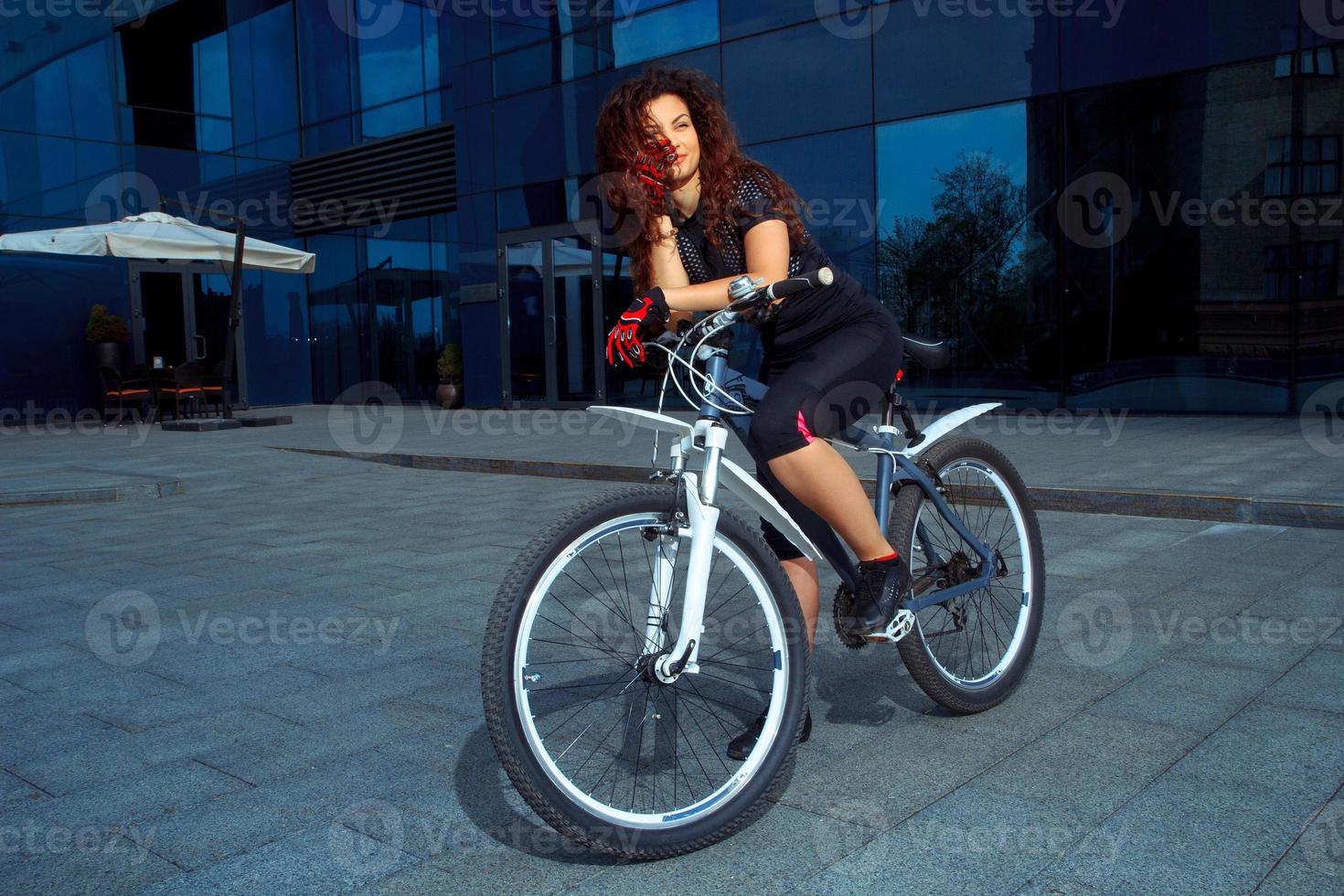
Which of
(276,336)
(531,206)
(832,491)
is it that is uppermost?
(531,206)

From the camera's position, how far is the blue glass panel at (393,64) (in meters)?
21.1

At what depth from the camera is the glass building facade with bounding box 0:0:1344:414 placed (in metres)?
11.8

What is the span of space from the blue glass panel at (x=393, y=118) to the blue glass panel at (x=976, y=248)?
10626mm

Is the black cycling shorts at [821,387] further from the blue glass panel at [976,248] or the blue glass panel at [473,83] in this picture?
the blue glass panel at [473,83]

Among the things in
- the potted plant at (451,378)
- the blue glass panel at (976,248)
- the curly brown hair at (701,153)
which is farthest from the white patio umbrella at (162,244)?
the curly brown hair at (701,153)

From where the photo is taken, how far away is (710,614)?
2723mm

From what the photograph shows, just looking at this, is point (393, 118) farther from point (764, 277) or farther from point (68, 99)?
point (764, 277)

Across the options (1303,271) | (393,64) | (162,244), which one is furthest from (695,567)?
(393,64)

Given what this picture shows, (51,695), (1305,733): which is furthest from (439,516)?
(1305,733)

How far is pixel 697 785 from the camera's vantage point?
8.65 ft

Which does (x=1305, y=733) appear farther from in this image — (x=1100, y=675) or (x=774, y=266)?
(x=774, y=266)

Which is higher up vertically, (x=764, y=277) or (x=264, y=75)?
(x=264, y=75)

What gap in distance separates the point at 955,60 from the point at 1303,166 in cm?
410

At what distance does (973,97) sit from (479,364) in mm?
9863
